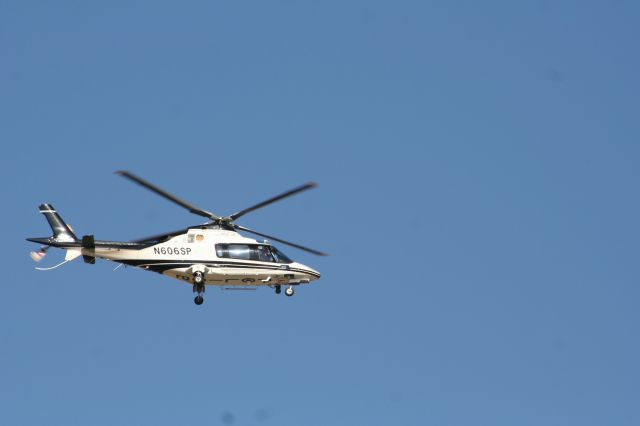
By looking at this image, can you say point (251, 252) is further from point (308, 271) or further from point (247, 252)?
point (308, 271)

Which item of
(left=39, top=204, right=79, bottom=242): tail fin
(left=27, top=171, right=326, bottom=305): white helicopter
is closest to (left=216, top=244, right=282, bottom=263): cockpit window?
(left=27, top=171, right=326, bottom=305): white helicopter

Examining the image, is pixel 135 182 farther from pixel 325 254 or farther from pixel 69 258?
pixel 325 254

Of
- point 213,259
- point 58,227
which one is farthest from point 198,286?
point 58,227

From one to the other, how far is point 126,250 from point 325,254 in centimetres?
932

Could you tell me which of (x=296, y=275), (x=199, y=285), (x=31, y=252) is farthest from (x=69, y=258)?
(x=296, y=275)

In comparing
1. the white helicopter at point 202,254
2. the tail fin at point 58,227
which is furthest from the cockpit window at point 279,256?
the tail fin at point 58,227

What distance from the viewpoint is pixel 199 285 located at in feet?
196

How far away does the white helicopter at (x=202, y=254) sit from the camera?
5891cm

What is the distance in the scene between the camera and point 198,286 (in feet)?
196

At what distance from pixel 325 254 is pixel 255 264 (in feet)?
→ 11.0

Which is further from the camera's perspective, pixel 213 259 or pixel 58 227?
pixel 213 259

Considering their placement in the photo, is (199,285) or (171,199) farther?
(199,285)

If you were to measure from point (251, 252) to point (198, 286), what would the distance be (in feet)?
10.3

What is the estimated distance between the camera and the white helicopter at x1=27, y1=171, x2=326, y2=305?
58.9 meters
